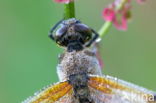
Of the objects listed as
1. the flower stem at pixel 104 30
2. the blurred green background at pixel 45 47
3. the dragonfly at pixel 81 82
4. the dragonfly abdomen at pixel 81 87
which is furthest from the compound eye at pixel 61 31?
the blurred green background at pixel 45 47

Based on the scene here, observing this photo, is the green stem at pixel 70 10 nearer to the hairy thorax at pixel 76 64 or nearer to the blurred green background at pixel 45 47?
the hairy thorax at pixel 76 64

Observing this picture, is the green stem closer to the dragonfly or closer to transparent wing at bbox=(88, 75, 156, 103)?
the dragonfly

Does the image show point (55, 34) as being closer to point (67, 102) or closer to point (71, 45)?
point (71, 45)

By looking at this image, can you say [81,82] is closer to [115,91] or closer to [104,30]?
[115,91]

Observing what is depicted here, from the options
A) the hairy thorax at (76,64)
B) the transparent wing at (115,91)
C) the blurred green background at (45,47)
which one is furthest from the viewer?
the blurred green background at (45,47)

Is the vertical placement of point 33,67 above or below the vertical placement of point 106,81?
above

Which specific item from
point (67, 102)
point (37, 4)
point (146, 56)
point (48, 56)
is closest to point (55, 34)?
point (67, 102)

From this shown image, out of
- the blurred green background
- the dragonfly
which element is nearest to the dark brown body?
the dragonfly
